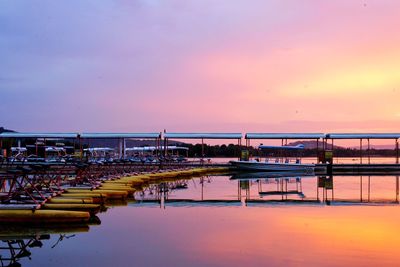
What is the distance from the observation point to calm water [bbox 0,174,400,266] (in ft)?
42.3

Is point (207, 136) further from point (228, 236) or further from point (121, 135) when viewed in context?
point (228, 236)

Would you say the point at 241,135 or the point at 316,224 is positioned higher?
the point at 241,135

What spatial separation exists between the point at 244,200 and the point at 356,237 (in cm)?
1052

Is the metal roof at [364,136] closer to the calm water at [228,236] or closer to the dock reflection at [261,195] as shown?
the dock reflection at [261,195]

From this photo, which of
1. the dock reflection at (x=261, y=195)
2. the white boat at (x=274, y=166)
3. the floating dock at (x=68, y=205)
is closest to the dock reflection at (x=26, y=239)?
the floating dock at (x=68, y=205)

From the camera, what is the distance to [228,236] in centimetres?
1586

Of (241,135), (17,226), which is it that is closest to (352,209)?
(17,226)

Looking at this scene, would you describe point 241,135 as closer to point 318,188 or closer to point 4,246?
point 318,188

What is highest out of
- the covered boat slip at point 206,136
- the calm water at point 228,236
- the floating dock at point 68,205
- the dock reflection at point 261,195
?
the covered boat slip at point 206,136

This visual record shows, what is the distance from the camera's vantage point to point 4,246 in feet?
45.4

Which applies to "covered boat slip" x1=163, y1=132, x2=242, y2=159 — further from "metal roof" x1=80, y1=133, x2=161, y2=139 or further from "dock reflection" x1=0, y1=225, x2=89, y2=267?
"dock reflection" x1=0, y1=225, x2=89, y2=267

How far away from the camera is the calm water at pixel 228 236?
508 inches

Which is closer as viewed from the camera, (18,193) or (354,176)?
(18,193)

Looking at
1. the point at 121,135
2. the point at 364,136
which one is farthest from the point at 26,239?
the point at 364,136
